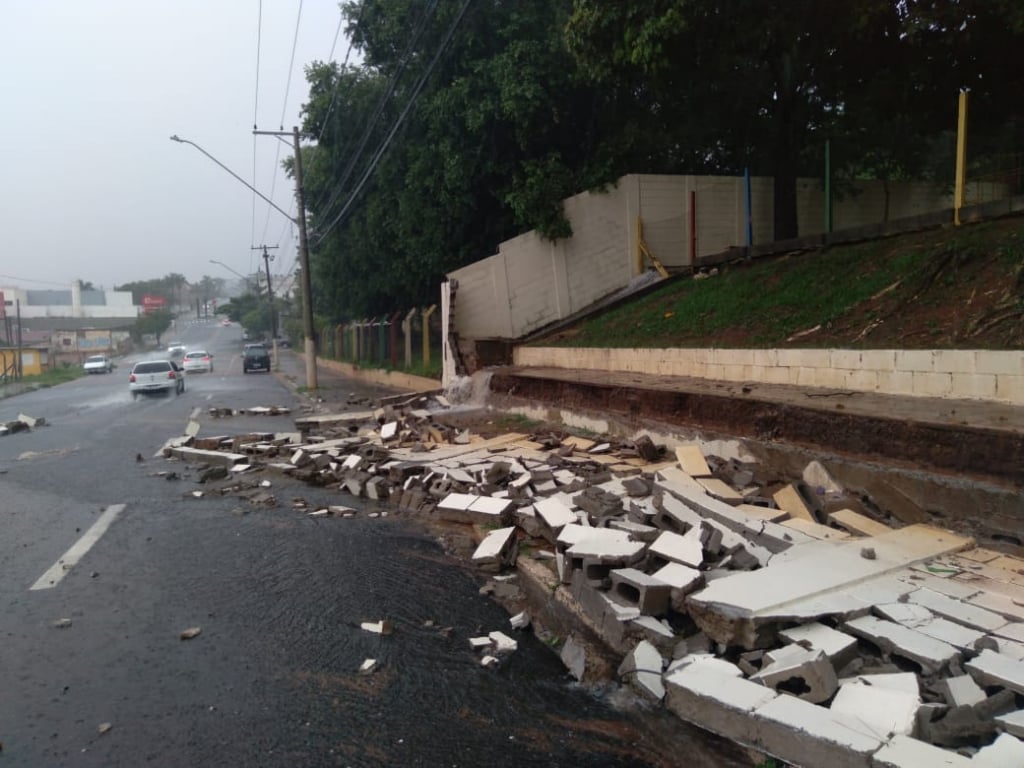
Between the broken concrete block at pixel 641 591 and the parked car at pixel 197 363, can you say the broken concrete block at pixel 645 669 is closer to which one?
the broken concrete block at pixel 641 591

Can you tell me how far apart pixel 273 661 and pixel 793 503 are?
13.9ft

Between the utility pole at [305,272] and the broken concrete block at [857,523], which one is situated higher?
the utility pole at [305,272]

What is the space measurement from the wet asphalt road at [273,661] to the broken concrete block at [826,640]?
0.76 m

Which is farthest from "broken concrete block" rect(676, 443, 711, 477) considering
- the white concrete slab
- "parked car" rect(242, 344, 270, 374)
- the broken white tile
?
"parked car" rect(242, 344, 270, 374)

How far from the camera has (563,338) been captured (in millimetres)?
16469

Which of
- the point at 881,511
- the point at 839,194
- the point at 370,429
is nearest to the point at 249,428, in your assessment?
the point at 370,429

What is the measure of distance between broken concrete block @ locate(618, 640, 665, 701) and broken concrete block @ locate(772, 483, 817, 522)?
2.34 m

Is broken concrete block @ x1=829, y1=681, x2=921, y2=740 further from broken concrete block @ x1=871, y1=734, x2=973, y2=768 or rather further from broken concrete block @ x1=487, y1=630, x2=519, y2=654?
broken concrete block @ x1=487, y1=630, x2=519, y2=654

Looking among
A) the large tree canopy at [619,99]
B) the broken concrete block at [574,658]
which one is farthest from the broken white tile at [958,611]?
the large tree canopy at [619,99]

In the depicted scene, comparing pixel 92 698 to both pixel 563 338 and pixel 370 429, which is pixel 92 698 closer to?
pixel 370 429

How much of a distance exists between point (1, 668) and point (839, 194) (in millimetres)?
17448

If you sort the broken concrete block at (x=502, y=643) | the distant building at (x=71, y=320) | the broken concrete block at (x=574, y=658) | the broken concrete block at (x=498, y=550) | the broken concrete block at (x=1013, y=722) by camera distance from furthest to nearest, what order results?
1. the distant building at (x=71, y=320)
2. the broken concrete block at (x=498, y=550)
3. the broken concrete block at (x=502, y=643)
4. the broken concrete block at (x=574, y=658)
5. the broken concrete block at (x=1013, y=722)

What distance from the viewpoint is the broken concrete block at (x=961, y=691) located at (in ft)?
10.2

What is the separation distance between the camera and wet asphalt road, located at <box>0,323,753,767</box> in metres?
3.56
